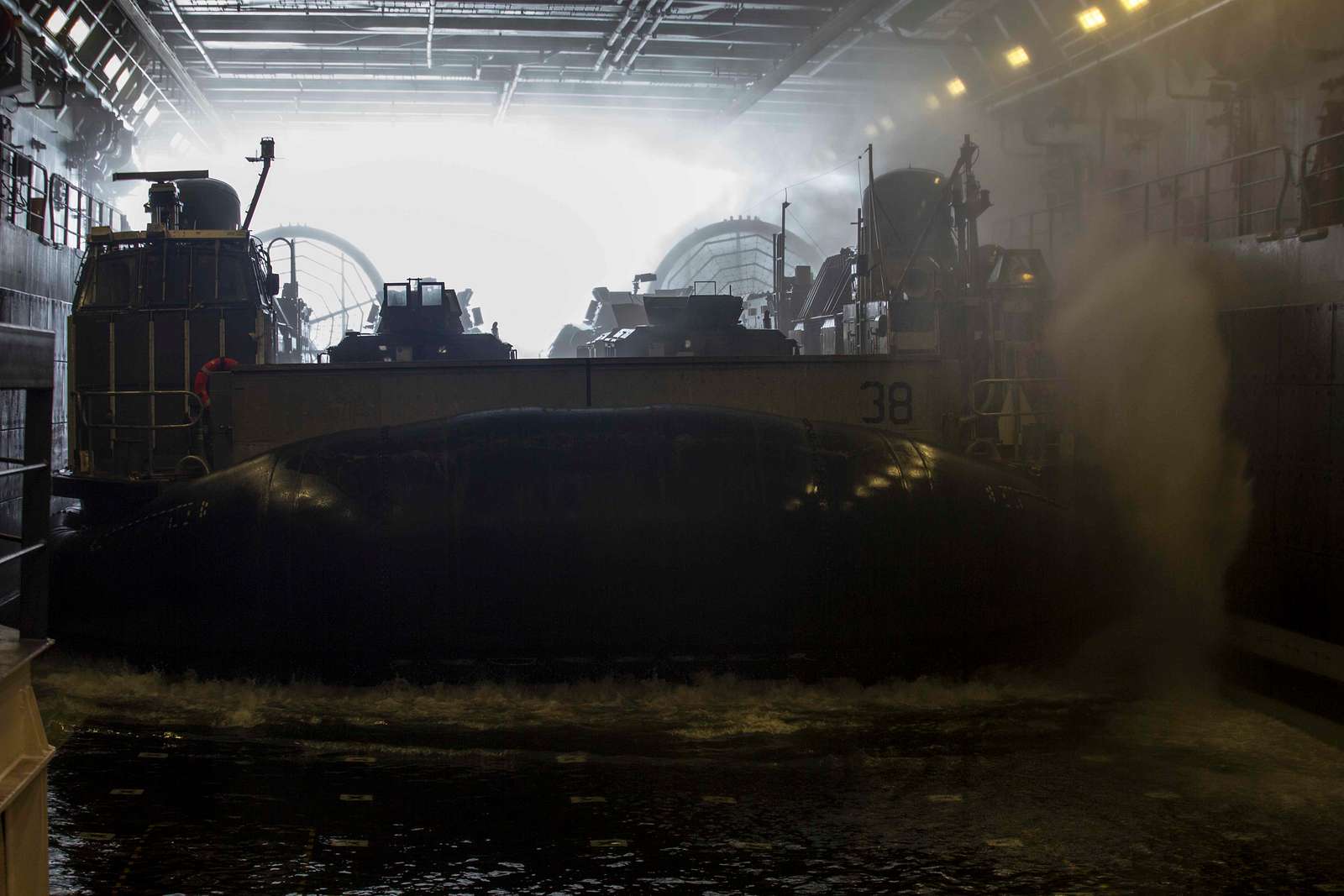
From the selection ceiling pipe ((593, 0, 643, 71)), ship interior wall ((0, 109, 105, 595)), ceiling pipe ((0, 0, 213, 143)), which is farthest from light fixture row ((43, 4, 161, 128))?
ceiling pipe ((593, 0, 643, 71))

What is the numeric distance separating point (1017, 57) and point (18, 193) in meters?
16.0

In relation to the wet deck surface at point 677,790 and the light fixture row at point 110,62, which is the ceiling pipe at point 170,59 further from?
the wet deck surface at point 677,790

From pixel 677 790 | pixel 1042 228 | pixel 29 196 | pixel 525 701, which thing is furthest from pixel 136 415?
pixel 1042 228

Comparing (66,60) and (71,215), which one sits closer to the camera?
(66,60)

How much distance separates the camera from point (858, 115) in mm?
29594

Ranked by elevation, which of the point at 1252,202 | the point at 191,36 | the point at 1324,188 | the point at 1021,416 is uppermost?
the point at 191,36

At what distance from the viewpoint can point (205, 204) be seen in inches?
551

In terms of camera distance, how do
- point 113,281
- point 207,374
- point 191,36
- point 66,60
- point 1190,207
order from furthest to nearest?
point 191,36 → point 66,60 → point 1190,207 → point 113,281 → point 207,374

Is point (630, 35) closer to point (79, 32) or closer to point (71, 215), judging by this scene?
point (79, 32)

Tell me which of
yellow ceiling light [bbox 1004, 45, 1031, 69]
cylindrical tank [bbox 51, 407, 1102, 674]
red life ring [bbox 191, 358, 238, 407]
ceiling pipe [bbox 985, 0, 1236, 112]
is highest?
yellow ceiling light [bbox 1004, 45, 1031, 69]

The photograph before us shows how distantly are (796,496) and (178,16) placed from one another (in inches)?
814

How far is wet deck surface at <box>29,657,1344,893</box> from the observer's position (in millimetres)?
4309

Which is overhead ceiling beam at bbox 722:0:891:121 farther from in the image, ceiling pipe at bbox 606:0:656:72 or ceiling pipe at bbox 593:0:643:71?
ceiling pipe at bbox 593:0:643:71

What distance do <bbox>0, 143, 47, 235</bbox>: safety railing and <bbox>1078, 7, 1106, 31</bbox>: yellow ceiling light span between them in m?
15.0
